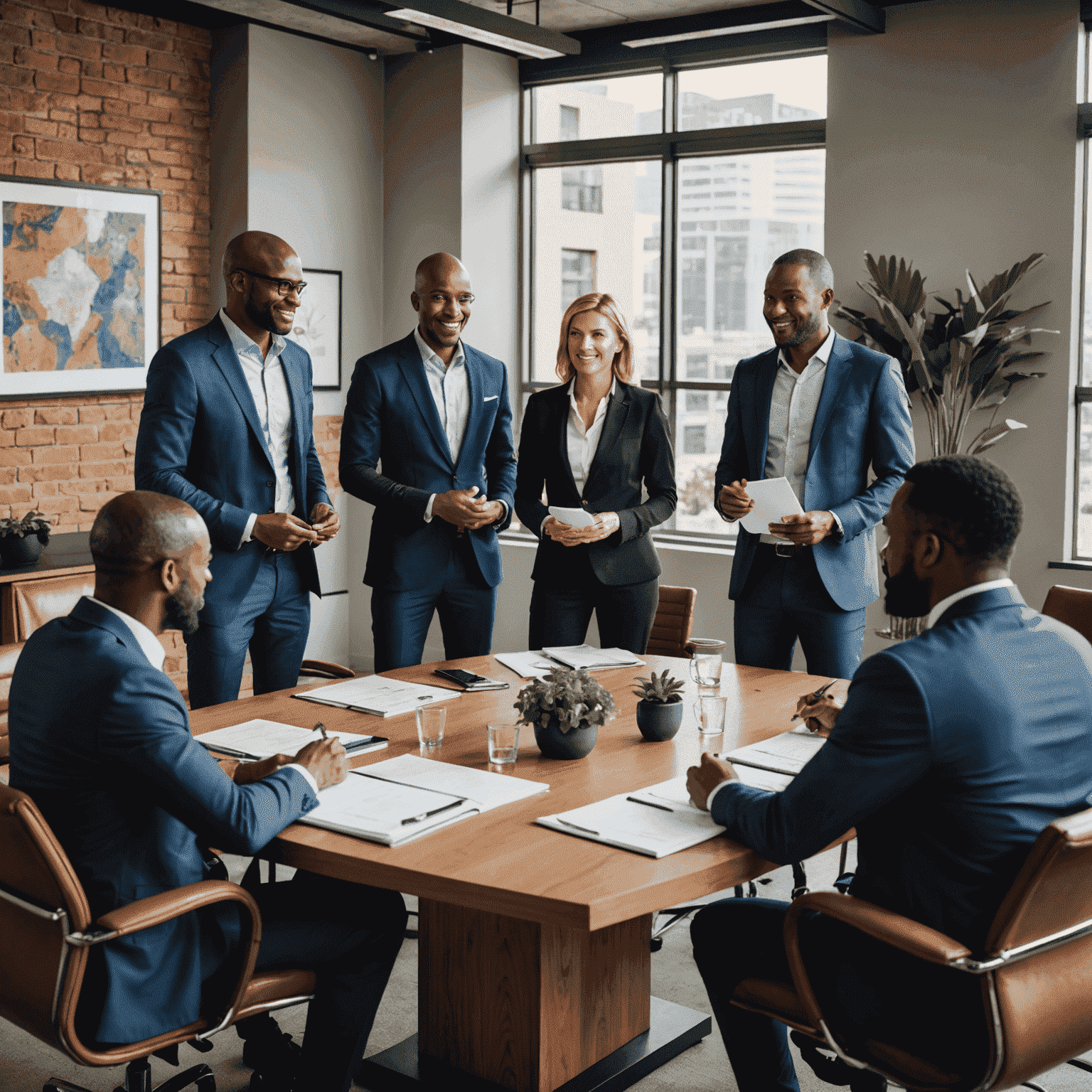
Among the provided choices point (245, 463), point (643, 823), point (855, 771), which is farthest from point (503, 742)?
point (245, 463)

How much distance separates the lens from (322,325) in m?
6.69

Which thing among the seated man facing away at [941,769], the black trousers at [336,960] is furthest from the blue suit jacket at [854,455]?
the black trousers at [336,960]

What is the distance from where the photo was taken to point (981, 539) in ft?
6.25

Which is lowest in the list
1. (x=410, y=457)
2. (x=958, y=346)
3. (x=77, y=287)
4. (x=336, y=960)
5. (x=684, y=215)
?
(x=336, y=960)

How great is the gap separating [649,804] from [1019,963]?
2.13 feet

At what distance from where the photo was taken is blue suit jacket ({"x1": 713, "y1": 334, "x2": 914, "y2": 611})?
11.6ft

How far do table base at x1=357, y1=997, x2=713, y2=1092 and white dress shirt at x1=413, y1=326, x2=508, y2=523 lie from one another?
1.67m

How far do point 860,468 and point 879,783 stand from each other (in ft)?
6.48

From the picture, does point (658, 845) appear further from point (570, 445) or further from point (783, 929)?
point (570, 445)

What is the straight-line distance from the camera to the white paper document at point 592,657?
3.33 meters

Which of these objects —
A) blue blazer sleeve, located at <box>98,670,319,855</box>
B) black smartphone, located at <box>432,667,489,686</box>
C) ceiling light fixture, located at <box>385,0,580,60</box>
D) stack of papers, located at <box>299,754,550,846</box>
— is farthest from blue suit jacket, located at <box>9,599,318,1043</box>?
ceiling light fixture, located at <box>385,0,580,60</box>

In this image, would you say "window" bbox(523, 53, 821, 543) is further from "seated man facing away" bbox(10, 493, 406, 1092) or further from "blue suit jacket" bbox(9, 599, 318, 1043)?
"blue suit jacket" bbox(9, 599, 318, 1043)

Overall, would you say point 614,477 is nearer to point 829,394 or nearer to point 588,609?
point 588,609

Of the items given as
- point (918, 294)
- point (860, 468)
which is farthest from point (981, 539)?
point (918, 294)
